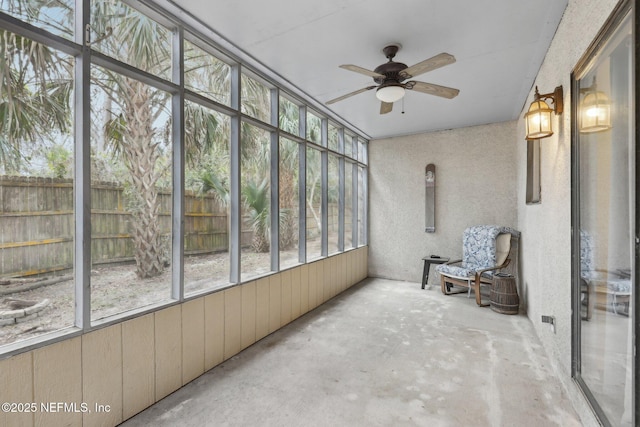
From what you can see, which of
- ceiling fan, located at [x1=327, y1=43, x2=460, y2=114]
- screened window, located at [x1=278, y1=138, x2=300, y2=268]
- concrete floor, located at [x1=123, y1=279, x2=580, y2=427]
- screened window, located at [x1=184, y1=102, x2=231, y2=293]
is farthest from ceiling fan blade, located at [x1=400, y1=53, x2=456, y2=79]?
concrete floor, located at [x1=123, y1=279, x2=580, y2=427]

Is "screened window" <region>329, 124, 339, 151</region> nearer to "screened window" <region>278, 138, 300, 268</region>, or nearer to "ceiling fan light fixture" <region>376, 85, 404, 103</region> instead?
"screened window" <region>278, 138, 300, 268</region>

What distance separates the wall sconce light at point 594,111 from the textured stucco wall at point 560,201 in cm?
25

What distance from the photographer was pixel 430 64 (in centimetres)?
229

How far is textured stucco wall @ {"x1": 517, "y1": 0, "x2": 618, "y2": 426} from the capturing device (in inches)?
74.2

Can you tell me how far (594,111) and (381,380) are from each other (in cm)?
224

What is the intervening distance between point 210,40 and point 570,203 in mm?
3000

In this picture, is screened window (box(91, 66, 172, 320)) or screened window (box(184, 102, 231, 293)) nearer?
screened window (box(91, 66, 172, 320))

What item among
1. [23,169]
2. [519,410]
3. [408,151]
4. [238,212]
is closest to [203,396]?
[238,212]

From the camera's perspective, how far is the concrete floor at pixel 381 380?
1.96 metres

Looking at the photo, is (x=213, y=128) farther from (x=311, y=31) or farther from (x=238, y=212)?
(x=311, y=31)

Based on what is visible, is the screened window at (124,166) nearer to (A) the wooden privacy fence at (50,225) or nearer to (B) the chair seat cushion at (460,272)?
(A) the wooden privacy fence at (50,225)

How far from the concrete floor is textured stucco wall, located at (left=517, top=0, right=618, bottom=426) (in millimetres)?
238

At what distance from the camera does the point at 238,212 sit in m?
2.89

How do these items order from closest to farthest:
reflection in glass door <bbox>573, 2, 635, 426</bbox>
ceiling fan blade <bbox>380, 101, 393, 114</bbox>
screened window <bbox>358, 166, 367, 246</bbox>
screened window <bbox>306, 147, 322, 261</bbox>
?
1. reflection in glass door <bbox>573, 2, 635, 426</bbox>
2. ceiling fan blade <bbox>380, 101, 393, 114</bbox>
3. screened window <bbox>306, 147, 322, 261</bbox>
4. screened window <bbox>358, 166, 367, 246</bbox>
